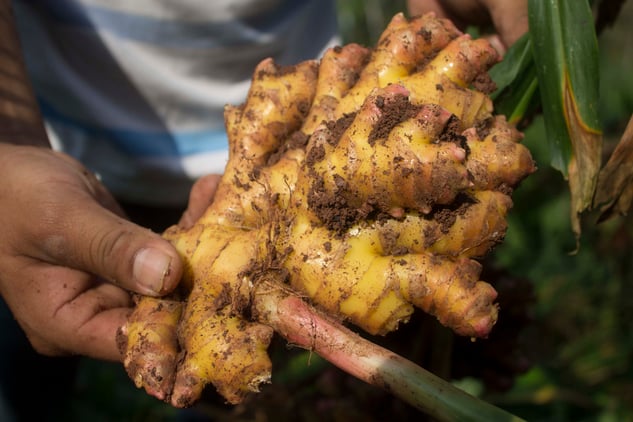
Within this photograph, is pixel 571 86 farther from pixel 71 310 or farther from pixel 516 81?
pixel 71 310

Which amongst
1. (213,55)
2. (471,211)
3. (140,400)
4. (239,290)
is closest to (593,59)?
(471,211)

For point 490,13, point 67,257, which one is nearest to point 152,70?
point 67,257

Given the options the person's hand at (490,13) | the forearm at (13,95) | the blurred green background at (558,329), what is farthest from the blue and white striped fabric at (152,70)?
the blurred green background at (558,329)

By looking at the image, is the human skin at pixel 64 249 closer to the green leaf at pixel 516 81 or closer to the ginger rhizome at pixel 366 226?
the ginger rhizome at pixel 366 226

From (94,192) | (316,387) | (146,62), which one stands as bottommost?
(316,387)

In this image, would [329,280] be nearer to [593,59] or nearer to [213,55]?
[593,59]
